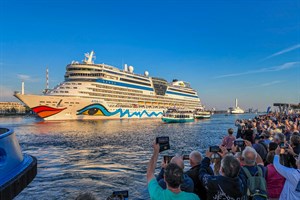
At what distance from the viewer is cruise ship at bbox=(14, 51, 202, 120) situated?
55.2 m

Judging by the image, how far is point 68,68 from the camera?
66.9 m

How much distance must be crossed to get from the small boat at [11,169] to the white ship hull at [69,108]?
167 ft

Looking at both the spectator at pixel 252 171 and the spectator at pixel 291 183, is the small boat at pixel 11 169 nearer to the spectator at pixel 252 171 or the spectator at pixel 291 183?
the spectator at pixel 252 171

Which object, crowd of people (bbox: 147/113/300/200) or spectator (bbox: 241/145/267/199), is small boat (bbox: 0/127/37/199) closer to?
crowd of people (bbox: 147/113/300/200)

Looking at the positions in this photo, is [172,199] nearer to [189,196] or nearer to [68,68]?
[189,196]

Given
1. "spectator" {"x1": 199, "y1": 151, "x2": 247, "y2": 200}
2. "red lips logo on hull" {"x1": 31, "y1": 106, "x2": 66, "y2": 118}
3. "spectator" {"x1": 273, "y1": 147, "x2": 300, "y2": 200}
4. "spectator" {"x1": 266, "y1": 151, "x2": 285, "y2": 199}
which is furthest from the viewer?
"red lips logo on hull" {"x1": 31, "y1": 106, "x2": 66, "y2": 118}

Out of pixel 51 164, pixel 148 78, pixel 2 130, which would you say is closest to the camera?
pixel 2 130

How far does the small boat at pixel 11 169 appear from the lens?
17.0 ft

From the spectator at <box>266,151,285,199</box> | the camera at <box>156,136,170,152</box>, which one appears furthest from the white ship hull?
the camera at <box>156,136,170,152</box>

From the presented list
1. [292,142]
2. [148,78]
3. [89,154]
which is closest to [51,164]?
[89,154]

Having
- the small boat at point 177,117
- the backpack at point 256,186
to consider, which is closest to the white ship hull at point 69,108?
the small boat at point 177,117

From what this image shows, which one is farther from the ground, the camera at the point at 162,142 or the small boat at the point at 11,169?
the camera at the point at 162,142

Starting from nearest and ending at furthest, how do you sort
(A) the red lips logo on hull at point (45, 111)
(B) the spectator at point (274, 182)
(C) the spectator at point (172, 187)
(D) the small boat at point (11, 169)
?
(C) the spectator at point (172, 187) → (B) the spectator at point (274, 182) → (D) the small boat at point (11, 169) → (A) the red lips logo on hull at point (45, 111)

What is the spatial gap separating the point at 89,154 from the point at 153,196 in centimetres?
1397
